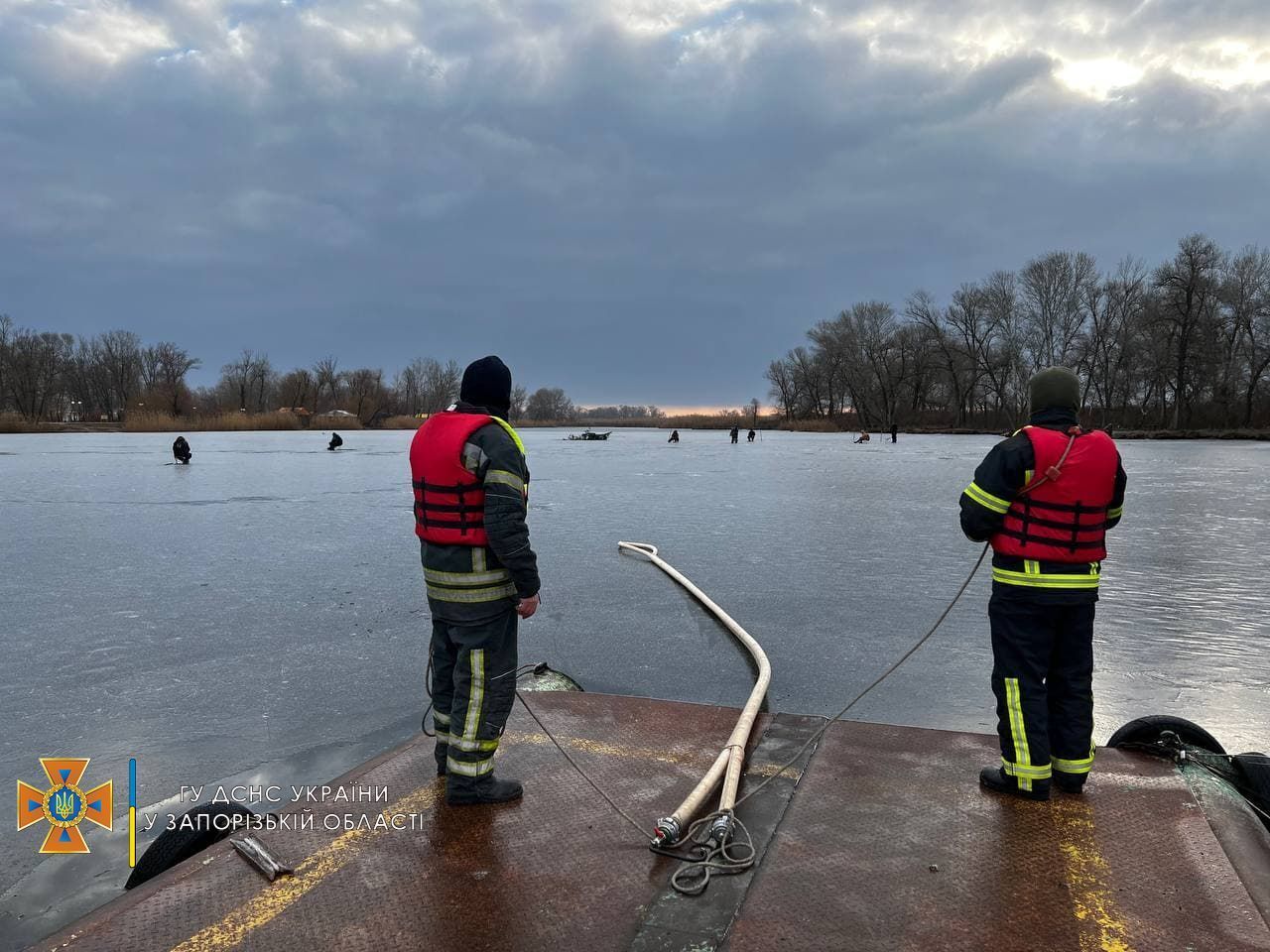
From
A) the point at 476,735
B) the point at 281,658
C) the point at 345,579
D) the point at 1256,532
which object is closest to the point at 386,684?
the point at 281,658

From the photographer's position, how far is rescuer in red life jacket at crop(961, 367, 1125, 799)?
2.75 m

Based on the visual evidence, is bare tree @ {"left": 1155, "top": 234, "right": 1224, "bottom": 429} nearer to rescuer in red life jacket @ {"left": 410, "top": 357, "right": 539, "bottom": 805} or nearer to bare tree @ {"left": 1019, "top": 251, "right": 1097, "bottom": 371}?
bare tree @ {"left": 1019, "top": 251, "right": 1097, "bottom": 371}

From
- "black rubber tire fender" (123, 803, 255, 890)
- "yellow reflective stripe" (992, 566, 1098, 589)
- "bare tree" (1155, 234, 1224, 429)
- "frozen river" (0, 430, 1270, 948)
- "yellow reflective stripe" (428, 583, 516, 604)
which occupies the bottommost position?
"frozen river" (0, 430, 1270, 948)

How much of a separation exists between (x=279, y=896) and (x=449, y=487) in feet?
4.21

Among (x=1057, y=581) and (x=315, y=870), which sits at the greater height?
(x=1057, y=581)

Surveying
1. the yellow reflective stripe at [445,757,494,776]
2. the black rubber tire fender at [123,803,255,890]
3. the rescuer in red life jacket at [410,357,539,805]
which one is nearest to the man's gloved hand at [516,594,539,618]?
the rescuer in red life jacket at [410,357,539,805]

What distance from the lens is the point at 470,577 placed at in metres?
2.72

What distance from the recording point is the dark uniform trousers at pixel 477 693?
2.73 meters

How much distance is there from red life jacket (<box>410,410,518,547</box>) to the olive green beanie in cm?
197

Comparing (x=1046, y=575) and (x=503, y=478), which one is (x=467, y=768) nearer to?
(x=503, y=478)

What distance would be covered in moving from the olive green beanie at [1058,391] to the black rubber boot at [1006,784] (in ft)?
4.32

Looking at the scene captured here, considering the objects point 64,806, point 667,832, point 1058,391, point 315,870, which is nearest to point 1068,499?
point 1058,391

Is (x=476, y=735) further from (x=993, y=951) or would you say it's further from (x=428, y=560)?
(x=993, y=951)

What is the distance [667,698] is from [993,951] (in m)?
2.49
